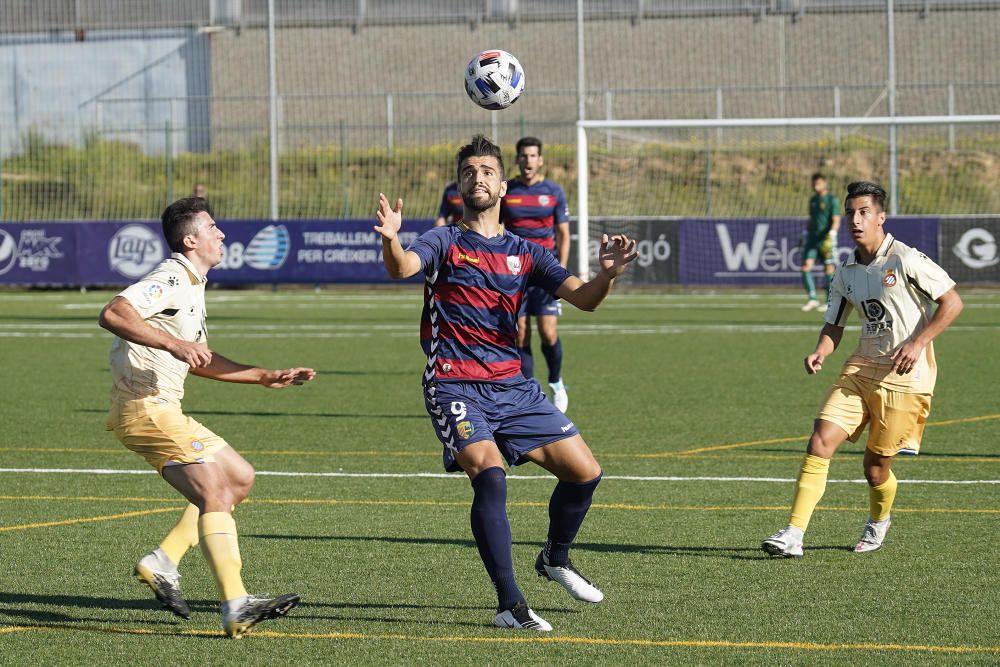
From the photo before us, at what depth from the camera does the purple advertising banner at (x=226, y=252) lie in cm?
3234

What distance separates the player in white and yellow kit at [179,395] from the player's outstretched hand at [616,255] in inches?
49.5

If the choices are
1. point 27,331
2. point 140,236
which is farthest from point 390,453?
point 140,236

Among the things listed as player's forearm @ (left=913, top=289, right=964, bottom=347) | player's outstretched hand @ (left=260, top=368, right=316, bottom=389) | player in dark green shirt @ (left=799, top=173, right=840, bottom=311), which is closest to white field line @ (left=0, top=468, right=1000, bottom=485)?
→ player's forearm @ (left=913, top=289, right=964, bottom=347)

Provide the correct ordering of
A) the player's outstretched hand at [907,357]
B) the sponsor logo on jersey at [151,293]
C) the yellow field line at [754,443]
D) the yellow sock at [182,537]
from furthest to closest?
the yellow field line at [754,443] → the player's outstretched hand at [907,357] → the yellow sock at [182,537] → the sponsor logo on jersey at [151,293]

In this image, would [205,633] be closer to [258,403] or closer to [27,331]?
[258,403]

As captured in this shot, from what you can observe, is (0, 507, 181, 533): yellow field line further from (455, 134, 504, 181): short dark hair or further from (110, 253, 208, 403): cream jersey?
(455, 134, 504, 181): short dark hair

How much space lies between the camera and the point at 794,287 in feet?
99.3

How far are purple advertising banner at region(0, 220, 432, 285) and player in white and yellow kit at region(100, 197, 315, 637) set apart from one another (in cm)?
2544

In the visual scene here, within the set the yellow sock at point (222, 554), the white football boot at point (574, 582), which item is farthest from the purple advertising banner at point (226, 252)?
the yellow sock at point (222, 554)

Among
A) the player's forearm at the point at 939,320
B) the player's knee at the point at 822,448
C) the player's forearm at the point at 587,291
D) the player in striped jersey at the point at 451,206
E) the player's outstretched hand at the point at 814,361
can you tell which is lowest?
the player's knee at the point at 822,448

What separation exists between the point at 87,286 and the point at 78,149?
632 centimetres

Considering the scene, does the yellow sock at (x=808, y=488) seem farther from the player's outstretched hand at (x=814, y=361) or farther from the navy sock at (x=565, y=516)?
the navy sock at (x=565, y=516)

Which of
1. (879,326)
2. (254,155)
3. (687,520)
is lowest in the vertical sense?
(687,520)

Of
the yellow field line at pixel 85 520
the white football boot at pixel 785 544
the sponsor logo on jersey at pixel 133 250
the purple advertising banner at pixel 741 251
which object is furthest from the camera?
the sponsor logo on jersey at pixel 133 250
